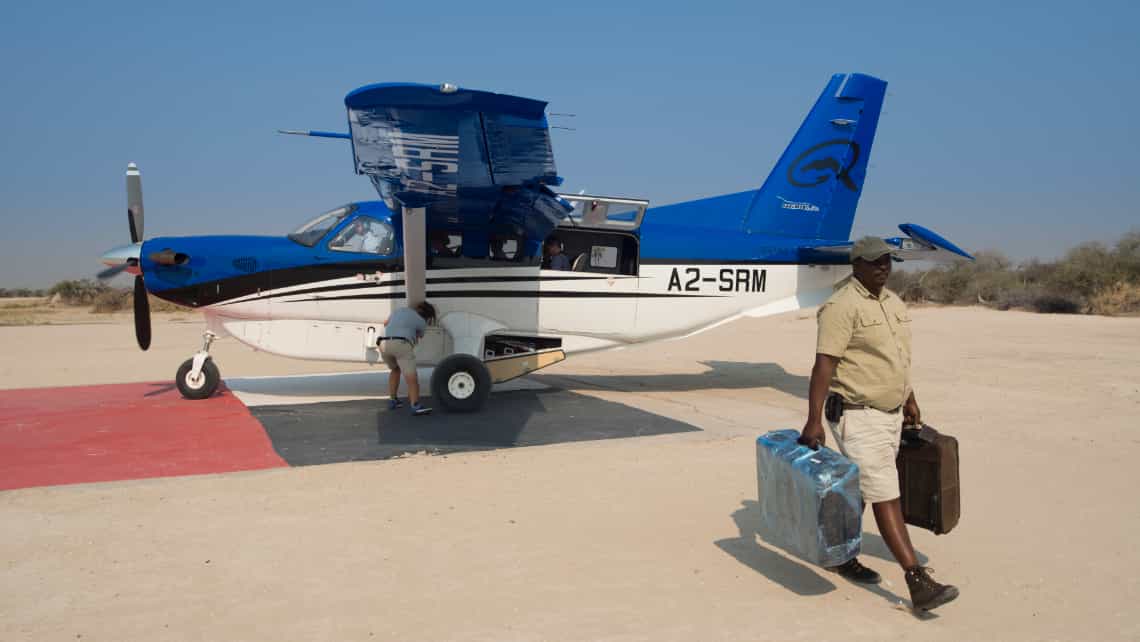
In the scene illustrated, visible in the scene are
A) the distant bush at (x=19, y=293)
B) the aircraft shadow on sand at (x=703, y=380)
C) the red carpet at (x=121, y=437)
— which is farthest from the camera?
the distant bush at (x=19, y=293)

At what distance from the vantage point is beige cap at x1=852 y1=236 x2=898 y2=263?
3900 millimetres

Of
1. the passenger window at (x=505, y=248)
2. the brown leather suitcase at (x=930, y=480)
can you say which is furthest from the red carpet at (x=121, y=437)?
the brown leather suitcase at (x=930, y=480)

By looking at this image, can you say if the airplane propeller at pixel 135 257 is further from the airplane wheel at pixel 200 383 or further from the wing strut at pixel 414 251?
the wing strut at pixel 414 251

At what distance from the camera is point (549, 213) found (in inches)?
369

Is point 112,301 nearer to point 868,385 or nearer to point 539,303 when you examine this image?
point 539,303

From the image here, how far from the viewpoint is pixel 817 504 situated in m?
3.71

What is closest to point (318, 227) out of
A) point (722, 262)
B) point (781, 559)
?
point (722, 262)

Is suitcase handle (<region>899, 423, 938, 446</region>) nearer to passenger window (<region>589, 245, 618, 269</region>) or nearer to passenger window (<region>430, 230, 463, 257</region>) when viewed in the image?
passenger window (<region>589, 245, 618, 269</region>)

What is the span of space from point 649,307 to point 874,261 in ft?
22.0

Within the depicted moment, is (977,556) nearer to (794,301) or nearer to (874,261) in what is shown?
(874,261)

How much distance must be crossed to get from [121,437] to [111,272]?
10.2 feet

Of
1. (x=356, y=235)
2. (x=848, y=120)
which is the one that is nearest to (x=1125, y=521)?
(x=848, y=120)

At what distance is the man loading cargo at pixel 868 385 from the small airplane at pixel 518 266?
16.4 ft

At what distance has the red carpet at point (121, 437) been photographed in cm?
638
